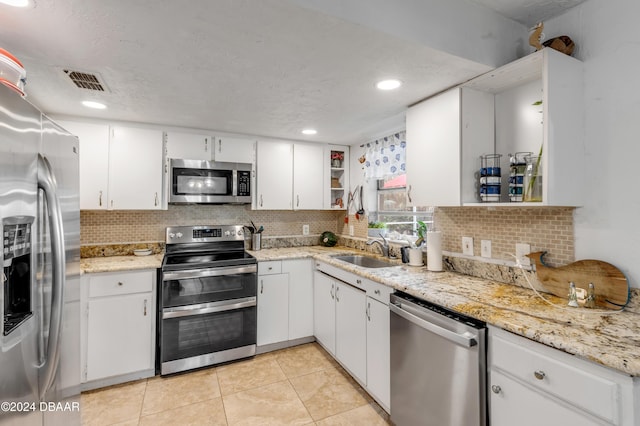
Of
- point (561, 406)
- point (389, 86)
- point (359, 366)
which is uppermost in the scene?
point (389, 86)

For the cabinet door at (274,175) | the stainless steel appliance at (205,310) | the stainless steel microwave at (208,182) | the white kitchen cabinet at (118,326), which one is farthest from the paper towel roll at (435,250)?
the white kitchen cabinet at (118,326)

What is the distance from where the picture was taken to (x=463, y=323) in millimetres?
1397

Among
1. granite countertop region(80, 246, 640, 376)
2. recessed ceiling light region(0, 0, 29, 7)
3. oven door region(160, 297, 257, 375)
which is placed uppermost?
recessed ceiling light region(0, 0, 29, 7)

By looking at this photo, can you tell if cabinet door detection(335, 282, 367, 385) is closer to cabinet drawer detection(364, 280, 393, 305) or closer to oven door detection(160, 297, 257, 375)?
cabinet drawer detection(364, 280, 393, 305)

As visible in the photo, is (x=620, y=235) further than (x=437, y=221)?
No

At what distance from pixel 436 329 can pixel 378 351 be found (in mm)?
671

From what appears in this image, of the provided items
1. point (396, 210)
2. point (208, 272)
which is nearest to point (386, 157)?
point (396, 210)

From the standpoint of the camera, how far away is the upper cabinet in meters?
1.43

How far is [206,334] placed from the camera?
257 centimetres

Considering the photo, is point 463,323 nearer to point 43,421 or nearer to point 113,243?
point 43,421

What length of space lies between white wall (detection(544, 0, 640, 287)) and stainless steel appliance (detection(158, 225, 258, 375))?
2.39m

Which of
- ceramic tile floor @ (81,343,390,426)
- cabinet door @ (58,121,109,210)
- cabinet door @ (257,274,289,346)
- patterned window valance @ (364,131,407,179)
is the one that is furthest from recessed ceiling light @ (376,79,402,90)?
cabinet door @ (58,121,109,210)

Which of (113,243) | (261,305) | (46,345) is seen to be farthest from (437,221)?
(113,243)

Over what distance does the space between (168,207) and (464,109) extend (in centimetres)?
276
